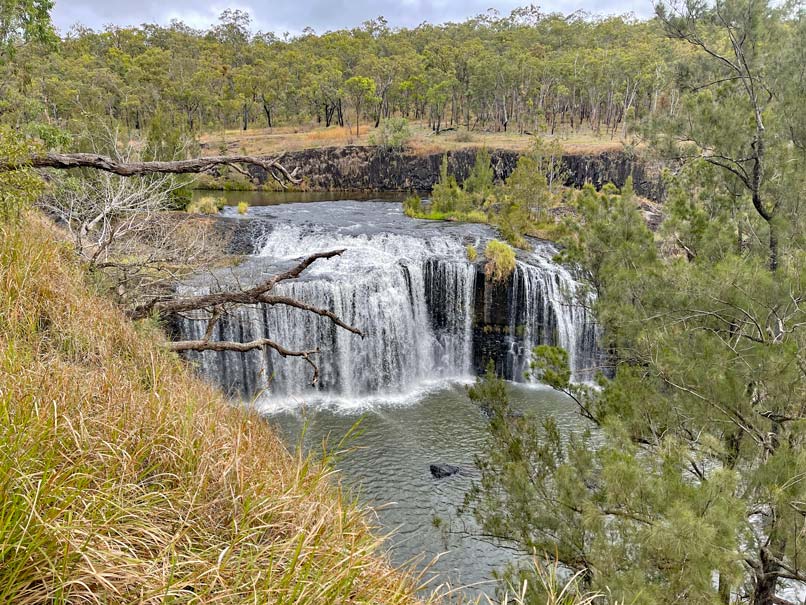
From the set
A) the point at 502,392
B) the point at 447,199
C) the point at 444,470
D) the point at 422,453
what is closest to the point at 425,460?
the point at 422,453

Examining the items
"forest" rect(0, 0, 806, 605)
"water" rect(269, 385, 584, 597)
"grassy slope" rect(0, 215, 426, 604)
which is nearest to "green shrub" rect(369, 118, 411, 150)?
"forest" rect(0, 0, 806, 605)

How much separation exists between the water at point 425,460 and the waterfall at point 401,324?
46.2 inches

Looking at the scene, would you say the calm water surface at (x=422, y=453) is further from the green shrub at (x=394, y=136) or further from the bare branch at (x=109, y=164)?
the green shrub at (x=394, y=136)

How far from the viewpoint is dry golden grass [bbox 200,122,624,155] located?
39969 mm

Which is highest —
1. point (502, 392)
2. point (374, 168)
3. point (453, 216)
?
point (374, 168)

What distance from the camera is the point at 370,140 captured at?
41781mm

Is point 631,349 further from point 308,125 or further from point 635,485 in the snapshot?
point 308,125

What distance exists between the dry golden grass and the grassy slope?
37.6 metres

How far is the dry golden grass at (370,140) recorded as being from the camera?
39969mm

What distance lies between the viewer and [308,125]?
5131cm

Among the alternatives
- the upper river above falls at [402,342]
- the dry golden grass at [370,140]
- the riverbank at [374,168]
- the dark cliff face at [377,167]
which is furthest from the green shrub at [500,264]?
the dry golden grass at [370,140]

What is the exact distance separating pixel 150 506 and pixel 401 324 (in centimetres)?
1311

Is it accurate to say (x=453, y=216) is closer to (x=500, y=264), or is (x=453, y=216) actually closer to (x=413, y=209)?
(x=413, y=209)

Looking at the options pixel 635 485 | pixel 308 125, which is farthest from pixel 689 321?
pixel 308 125
